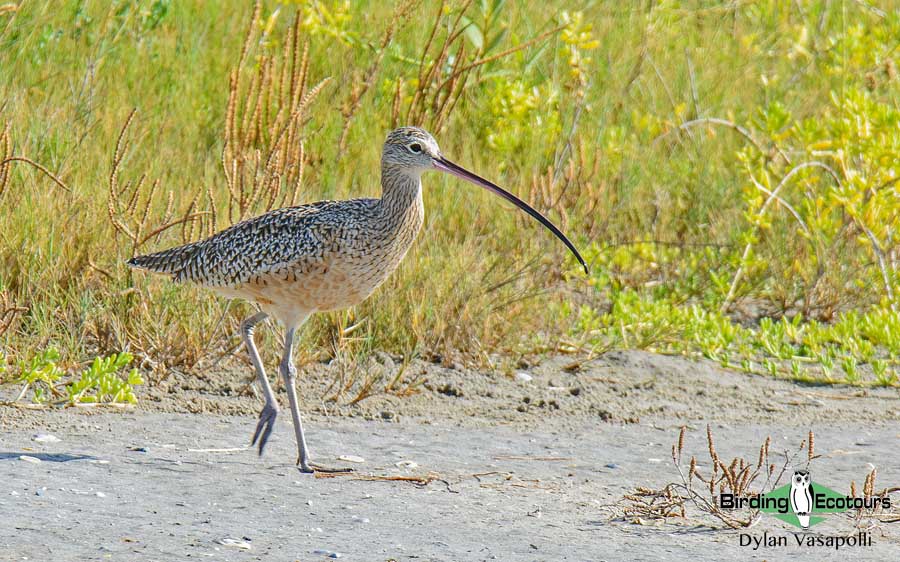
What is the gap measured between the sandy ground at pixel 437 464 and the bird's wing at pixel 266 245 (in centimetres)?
69

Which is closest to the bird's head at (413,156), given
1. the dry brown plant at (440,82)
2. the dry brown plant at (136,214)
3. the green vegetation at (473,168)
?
the green vegetation at (473,168)

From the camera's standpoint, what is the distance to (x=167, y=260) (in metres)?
5.94

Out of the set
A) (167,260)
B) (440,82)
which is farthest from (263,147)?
(167,260)

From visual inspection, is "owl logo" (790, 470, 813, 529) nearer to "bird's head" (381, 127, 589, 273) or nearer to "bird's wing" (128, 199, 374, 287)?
"bird's head" (381, 127, 589, 273)

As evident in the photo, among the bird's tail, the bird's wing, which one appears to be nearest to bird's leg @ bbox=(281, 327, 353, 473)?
the bird's wing

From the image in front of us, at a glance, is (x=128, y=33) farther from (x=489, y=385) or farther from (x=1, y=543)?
(x=1, y=543)

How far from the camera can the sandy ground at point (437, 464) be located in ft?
14.2

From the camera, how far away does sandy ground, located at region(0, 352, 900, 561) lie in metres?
4.34

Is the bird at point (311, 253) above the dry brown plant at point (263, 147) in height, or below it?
below

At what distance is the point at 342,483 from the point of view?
16.6 feet

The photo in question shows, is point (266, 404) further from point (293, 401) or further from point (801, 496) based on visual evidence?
point (801, 496)

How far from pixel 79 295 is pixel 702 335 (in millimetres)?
3261

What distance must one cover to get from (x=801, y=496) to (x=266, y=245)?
2425 mm

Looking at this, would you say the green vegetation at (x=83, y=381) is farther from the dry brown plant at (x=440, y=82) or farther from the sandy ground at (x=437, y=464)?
the dry brown plant at (x=440, y=82)
